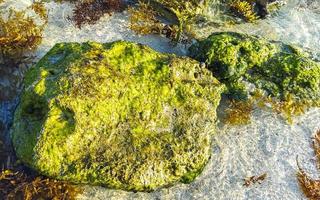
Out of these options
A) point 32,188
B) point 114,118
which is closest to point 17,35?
point 114,118

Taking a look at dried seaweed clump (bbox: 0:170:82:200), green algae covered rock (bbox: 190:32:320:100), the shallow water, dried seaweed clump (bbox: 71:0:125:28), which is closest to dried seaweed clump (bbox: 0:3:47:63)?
the shallow water

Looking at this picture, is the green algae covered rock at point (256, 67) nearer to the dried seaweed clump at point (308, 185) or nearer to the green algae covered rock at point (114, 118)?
the green algae covered rock at point (114, 118)

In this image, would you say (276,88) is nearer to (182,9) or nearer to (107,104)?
(182,9)

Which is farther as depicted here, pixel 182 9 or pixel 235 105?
pixel 182 9

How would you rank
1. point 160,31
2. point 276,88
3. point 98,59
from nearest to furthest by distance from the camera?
point 98,59
point 276,88
point 160,31

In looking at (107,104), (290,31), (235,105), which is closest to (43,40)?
(107,104)

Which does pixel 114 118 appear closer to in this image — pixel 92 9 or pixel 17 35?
pixel 17 35

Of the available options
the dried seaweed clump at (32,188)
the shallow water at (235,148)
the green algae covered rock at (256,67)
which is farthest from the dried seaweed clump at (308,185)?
the dried seaweed clump at (32,188)

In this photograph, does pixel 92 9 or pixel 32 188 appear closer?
pixel 32 188
